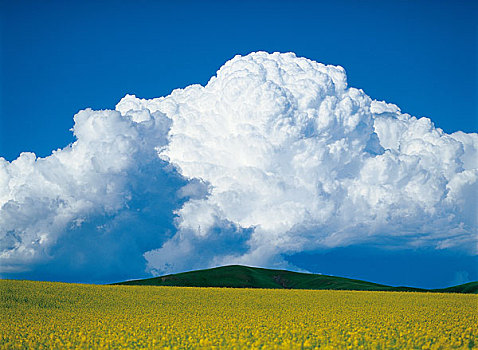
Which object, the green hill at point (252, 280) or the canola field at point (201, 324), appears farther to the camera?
the green hill at point (252, 280)

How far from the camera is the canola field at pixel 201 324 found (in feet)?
67.5

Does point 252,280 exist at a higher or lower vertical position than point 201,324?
higher

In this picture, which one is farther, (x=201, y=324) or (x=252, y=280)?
(x=252, y=280)

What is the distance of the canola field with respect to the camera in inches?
810

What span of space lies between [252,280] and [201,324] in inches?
3815

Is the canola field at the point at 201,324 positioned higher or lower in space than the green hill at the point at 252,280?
lower

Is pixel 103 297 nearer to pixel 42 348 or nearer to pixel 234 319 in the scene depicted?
A: pixel 234 319

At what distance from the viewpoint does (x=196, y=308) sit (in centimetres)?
3784

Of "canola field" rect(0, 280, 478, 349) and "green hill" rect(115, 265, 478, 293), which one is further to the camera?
"green hill" rect(115, 265, 478, 293)

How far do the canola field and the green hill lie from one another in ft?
211

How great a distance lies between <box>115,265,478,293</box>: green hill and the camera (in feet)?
359

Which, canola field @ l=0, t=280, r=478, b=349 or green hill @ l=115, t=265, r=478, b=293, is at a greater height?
green hill @ l=115, t=265, r=478, b=293

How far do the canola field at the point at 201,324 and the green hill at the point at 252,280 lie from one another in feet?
211

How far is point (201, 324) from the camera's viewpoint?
2689 centimetres
